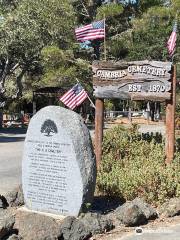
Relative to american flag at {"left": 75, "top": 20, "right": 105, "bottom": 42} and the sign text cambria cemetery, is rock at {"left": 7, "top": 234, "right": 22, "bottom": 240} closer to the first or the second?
the sign text cambria cemetery

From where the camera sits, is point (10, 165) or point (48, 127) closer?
point (48, 127)

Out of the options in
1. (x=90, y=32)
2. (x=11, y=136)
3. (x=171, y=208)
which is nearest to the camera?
(x=171, y=208)

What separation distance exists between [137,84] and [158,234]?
4.33m

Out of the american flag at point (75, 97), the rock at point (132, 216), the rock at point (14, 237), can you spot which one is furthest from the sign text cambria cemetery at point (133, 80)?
the rock at point (14, 237)

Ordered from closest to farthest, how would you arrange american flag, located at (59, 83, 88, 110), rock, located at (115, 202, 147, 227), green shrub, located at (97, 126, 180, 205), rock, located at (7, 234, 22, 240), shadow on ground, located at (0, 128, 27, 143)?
rock, located at (7, 234, 22, 240) < rock, located at (115, 202, 147, 227) < green shrub, located at (97, 126, 180, 205) < american flag, located at (59, 83, 88, 110) < shadow on ground, located at (0, 128, 27, 143)

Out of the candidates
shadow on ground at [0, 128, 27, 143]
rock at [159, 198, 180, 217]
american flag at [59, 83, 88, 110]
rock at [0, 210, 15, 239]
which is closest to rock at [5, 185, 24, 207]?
rock at [0, 210, 15, 239]

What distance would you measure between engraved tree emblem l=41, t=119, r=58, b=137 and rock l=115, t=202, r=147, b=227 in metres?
1.43

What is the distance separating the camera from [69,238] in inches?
256

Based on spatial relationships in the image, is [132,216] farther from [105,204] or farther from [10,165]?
[10,165]

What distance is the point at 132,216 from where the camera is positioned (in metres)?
7.11

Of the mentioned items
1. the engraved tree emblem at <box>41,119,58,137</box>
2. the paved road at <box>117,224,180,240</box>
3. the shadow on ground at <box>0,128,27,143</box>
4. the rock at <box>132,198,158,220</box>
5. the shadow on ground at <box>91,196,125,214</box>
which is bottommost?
the paved road at <box>117,224,180,240</box>

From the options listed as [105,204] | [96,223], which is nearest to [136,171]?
[105,204]

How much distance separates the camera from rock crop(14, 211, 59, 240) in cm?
650

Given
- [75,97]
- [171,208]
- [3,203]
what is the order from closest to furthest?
[171,208], [3,203], [75,97]
